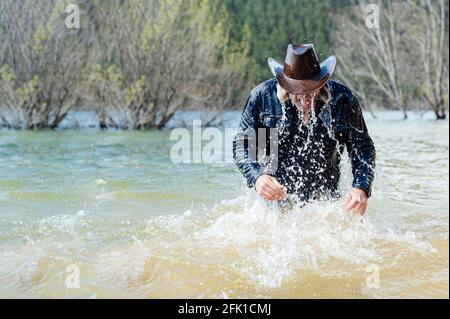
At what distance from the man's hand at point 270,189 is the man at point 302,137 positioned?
0.12 m

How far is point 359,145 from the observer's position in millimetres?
5090

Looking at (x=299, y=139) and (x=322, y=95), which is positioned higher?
(x=322, y=95)

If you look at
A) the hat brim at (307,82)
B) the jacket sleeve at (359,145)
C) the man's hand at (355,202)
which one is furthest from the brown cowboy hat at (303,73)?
the man's hand at (355,202)

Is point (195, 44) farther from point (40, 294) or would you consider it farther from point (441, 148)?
point (40, 294)

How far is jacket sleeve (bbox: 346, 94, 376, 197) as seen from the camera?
195 inches

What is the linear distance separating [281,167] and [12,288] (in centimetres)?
214

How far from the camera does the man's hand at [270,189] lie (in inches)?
183

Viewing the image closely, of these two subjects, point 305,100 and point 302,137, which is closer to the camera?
point 305,100

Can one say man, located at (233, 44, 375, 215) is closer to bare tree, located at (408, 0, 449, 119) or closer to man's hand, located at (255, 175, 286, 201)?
man's hand, located at (255, 175, 286, 201)

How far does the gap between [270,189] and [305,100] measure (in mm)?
783

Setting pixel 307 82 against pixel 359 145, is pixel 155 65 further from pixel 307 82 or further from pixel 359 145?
pixel 307 82

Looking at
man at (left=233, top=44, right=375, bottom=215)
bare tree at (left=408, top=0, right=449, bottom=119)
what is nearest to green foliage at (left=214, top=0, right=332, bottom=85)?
bare tree at (left=408, top=0, right=449, bottom=119)

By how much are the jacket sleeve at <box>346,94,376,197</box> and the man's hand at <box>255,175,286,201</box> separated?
0.63 m
